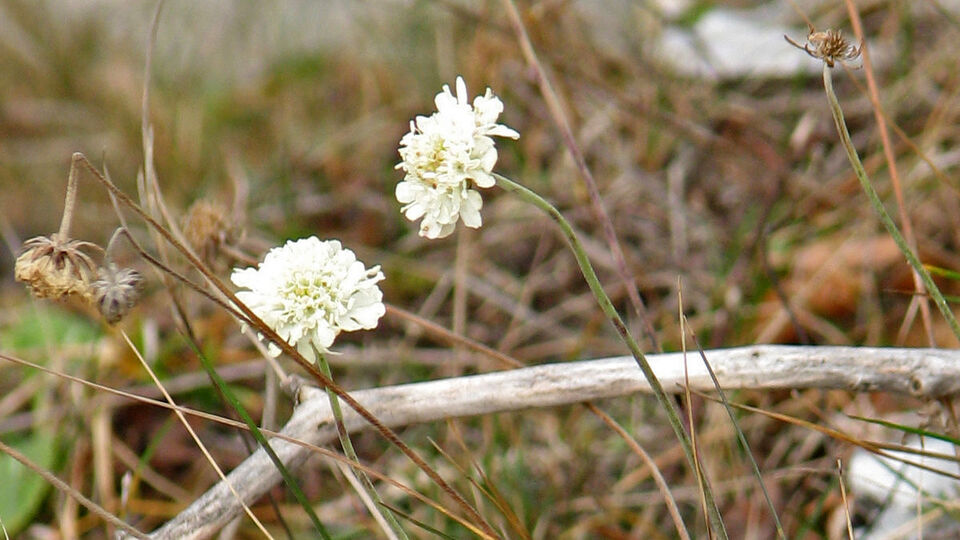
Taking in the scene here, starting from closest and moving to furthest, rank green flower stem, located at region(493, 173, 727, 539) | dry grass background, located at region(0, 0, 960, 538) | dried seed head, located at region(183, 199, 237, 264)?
green flower stem, located at region(493, 173, 727, 539)
dried seed head, located at region(183, 199, 237, 264)
dry grass background, located at region(0, 0, 960, 538)

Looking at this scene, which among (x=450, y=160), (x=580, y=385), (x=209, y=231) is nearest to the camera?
(x=450, y=160)

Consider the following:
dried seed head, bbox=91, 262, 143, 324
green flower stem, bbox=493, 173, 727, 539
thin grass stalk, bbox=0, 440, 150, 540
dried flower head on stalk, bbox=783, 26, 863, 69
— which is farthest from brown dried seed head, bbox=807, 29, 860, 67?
thin grass stalk, bbox=0, 440, 150, 540

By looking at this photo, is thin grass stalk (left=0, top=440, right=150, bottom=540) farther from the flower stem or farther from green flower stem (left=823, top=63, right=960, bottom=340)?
green flower stem (left=823, top=63, right=960, bottom=340)

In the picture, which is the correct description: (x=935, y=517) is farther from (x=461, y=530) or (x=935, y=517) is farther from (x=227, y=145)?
(x=227, y=145)

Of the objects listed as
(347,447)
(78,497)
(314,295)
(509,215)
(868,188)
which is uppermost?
(509,215)

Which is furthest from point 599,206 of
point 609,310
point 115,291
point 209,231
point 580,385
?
point 115,291

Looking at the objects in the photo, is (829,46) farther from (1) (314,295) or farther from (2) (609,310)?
(1) (314,295)

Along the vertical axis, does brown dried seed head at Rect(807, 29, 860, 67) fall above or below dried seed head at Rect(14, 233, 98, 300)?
above
